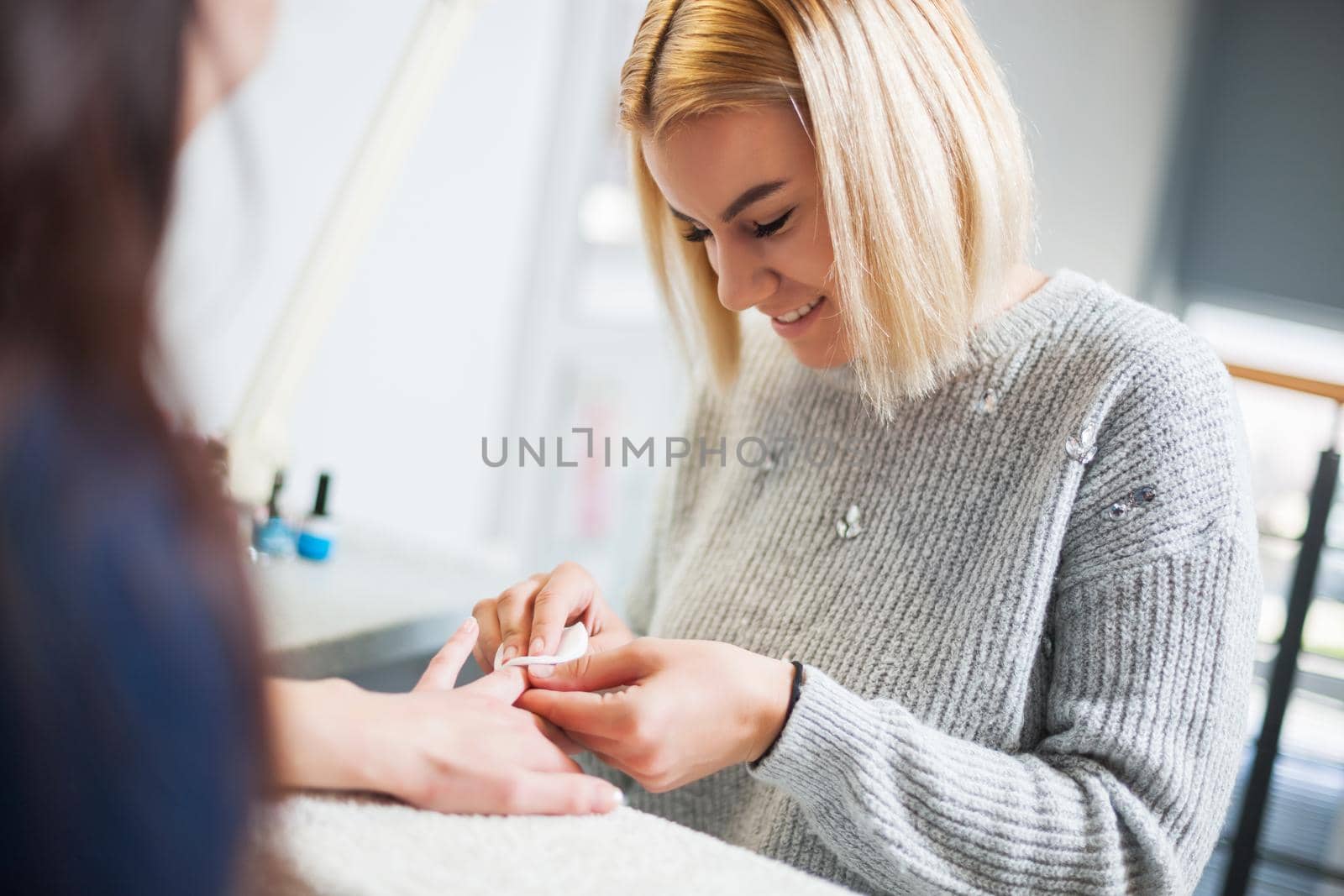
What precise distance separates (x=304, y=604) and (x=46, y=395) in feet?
2.92

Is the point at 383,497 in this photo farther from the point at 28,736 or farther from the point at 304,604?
the point at 28,736

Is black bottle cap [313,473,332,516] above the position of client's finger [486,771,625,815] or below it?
below

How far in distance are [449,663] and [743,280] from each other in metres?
0.36

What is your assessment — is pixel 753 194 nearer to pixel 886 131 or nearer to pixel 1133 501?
pixel 886 131

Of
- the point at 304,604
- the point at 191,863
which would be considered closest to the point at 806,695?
the point at 191,863

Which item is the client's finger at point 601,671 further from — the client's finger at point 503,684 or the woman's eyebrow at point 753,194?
the woman's eyebrow at point 753,194

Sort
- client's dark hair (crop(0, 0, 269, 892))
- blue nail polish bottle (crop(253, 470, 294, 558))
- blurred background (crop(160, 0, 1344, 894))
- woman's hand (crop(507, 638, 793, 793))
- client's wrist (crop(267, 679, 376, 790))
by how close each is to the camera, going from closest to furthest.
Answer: client's dark hair (crop(0, 0, 269, 892)), client's wrist (crop(267, 679, 376, 790)), woman's hand (crop(507, 638, 793, 793)), blue nail polish bottle (crop(253, 470, 294, 558)), blurred background (crop(160, 0, 1344, 894))

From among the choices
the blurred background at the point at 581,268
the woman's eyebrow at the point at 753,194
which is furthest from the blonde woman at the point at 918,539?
the blurred background at the point at 581,268

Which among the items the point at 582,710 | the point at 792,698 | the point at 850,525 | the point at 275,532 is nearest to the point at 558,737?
the point at 582,710

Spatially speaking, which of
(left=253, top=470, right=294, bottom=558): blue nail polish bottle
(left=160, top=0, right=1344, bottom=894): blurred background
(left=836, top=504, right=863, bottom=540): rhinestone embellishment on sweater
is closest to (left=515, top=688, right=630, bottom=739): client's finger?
(left=836, top=504, right=863, bottom=540): rhinestone embellishment on sweater

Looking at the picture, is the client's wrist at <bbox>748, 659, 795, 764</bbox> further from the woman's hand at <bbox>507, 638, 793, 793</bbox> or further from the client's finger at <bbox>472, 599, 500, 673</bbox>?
the client's finger at <bbox>472, 599, 500, 673</bbox>

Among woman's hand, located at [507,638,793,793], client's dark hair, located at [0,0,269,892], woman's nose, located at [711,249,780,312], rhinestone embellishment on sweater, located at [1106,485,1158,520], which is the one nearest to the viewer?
client's dark hair, located at [0,0,269,892]

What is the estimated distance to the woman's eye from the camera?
821 mm

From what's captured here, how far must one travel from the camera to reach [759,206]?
2.65 feet
